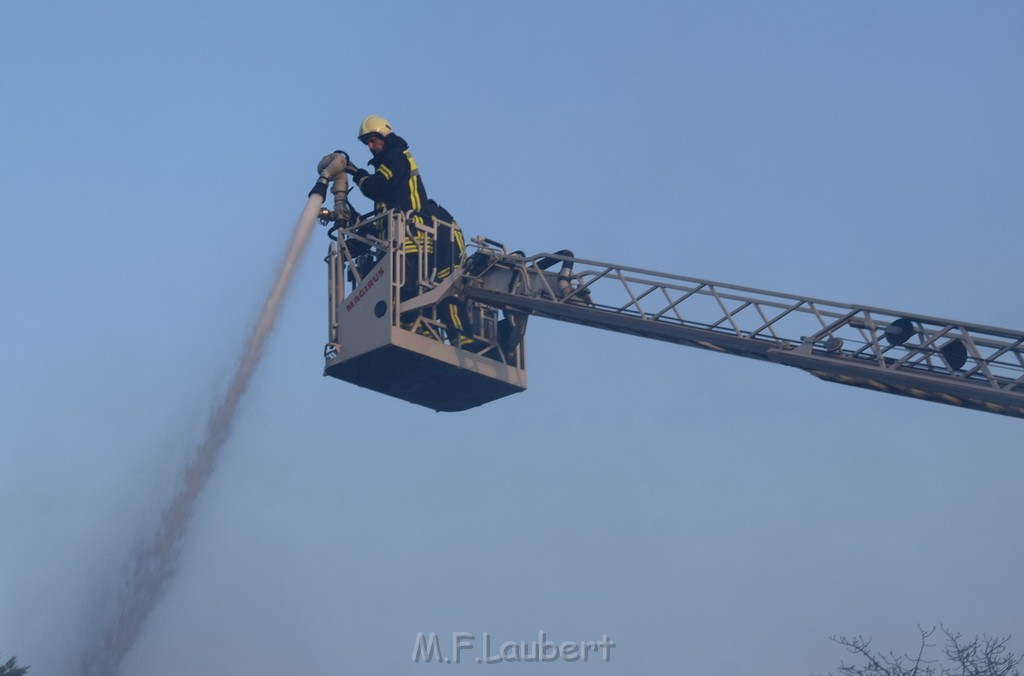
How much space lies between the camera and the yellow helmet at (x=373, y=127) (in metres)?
28.9

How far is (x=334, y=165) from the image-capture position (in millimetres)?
28891

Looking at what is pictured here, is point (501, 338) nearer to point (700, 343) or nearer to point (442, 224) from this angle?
point (442, 224)

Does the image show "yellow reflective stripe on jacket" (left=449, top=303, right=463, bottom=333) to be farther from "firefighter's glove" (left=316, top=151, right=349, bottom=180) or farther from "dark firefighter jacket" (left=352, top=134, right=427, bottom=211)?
"firefighter's glove" (left=316, top=151, right=349, bottom=180)

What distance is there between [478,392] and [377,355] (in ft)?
8.02

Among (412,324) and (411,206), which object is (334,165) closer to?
(411,206)

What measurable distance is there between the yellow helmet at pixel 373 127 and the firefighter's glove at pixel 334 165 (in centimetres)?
51

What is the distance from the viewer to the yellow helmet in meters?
28.9

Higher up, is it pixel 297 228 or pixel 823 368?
pixel 297 228

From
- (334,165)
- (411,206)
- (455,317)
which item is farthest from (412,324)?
(334,165)

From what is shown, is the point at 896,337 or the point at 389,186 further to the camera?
the point at 389,186

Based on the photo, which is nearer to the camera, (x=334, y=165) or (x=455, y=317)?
(x=455, y=317)

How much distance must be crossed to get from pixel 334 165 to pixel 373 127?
1007mm

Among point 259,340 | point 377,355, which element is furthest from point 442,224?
point 259,340

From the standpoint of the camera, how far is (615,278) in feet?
84.2
